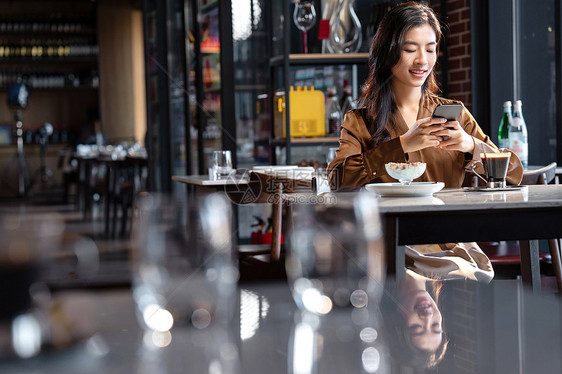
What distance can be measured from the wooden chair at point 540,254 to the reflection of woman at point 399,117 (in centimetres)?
55

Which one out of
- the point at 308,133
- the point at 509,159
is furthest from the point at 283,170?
the point at 509,159

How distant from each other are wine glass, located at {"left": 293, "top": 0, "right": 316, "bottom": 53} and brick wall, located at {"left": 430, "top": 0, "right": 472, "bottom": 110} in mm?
810

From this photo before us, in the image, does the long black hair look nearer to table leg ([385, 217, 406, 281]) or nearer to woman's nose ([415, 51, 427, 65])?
woman's nose ([415, 51, 427, 65])

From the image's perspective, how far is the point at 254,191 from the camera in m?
3.39

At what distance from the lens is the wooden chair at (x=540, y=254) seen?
276cm

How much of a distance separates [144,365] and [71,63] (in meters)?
13.6

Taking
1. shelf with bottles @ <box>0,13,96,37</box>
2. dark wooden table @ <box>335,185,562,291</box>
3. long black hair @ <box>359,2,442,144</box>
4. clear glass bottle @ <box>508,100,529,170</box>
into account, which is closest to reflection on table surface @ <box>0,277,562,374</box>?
dark wooden table @ <box>335,185,562,291</box>

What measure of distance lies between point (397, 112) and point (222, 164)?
178 centimetres

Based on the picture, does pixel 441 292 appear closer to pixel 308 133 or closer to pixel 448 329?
pixel 448 329

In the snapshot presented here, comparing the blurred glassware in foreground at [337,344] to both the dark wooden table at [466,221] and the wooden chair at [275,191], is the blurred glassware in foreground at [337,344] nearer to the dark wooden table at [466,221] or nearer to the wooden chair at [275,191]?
the dark wooden table at [466,221]

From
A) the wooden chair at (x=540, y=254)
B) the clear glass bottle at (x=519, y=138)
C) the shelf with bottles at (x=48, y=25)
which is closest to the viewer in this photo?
the wooden chair at (x=540, y=254)

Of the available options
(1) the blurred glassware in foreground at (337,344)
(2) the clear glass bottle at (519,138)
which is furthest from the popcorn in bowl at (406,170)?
(2) the clear glass bottle at (519,138)

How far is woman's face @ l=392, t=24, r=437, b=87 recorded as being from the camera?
7.99 ft

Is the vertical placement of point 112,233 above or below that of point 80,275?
below
